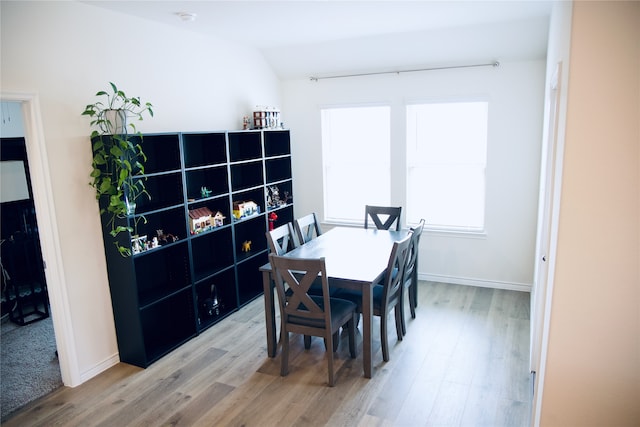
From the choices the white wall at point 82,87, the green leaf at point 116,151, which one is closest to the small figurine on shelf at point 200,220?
the white wall at point 82,87

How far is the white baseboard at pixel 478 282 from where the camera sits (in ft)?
15.6

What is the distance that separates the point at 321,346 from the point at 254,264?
1.60 metres

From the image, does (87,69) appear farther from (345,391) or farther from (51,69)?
(345,391)

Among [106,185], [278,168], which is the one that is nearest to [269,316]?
[106,185]

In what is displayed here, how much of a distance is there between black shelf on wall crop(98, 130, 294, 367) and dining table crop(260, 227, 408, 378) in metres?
0.79

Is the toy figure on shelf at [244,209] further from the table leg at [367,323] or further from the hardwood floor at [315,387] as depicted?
the table leg at [367,323]

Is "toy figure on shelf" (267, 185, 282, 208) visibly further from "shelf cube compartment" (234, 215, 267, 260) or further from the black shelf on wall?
"shelf cube compartment" (234, 215, 267, 260)

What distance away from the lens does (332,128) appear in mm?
5520

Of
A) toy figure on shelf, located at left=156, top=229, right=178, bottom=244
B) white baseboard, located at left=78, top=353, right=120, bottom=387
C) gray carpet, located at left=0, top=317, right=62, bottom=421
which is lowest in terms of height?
gray carpet, located at left=0, top=317, right=62, bottom=421

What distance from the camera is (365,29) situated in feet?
13.8

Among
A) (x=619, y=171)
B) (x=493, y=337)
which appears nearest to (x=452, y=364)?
(x=493, y=337)

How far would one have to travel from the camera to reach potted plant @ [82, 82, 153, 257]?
3.12 metres

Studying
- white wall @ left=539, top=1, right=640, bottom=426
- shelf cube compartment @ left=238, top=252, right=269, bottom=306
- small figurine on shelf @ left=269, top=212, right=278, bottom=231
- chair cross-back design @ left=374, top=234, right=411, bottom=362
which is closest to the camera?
white wall @ left=539, top=1, right=640, bottom=426

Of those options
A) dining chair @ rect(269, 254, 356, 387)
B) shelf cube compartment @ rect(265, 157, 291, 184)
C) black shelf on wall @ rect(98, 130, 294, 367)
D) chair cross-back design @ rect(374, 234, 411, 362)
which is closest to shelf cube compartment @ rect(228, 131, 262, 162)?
black shelf on wall @ rect(98, 130, 294, 367)
